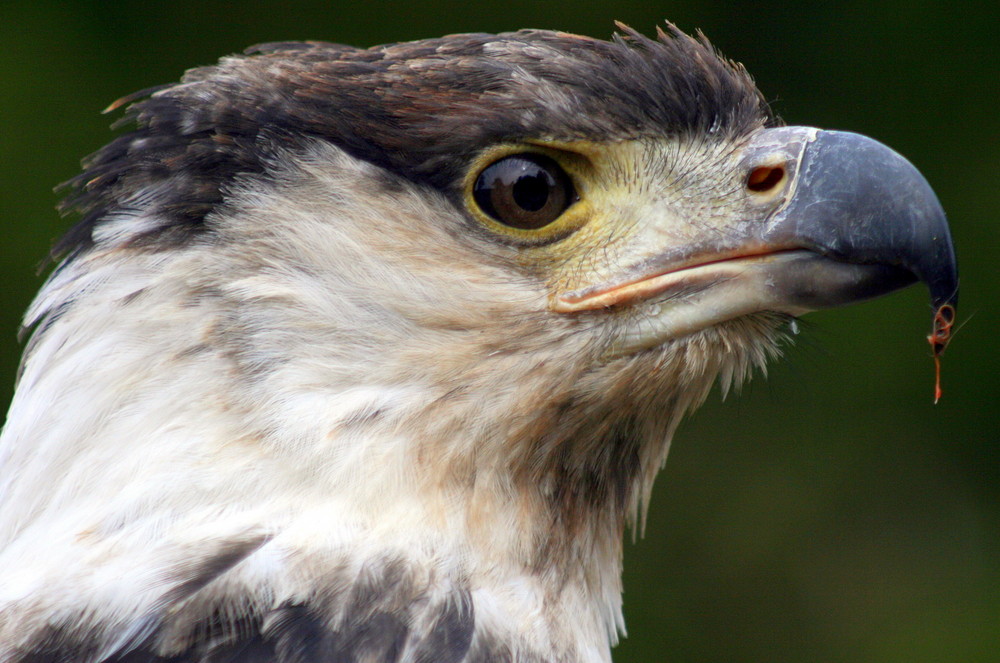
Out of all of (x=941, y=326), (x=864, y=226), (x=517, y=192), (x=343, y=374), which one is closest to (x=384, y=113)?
(x=517, y=192)

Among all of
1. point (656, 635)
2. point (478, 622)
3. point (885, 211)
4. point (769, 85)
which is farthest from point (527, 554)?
point (769, 85)

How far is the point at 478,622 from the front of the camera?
1933 mm

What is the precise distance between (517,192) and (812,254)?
1.71ft

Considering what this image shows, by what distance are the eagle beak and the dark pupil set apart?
0.57ft

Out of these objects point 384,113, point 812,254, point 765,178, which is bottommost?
point 812,254

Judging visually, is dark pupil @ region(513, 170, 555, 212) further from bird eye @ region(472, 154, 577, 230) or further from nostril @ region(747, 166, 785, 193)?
nostril @ region(747, 166, 785, 193)

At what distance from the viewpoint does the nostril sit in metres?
2.18

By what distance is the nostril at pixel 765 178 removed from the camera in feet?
7.14

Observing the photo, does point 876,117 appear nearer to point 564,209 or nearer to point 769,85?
point 769,85

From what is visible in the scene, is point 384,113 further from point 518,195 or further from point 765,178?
point 765,178

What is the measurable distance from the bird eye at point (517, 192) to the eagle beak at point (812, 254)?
0.51ft

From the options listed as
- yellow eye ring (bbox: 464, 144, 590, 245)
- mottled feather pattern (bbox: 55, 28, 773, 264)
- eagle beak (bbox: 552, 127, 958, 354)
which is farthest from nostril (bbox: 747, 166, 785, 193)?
yellow eye ring (bbox: 464, 144, 590, 245)

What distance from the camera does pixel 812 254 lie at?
2086 millimetres

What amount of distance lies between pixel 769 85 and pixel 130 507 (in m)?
3.67
